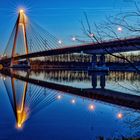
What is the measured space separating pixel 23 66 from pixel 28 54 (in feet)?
135

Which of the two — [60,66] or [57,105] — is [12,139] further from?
[60,66]

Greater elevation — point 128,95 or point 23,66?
point 128,95

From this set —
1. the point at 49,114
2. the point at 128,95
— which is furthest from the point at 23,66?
the point at 49,114

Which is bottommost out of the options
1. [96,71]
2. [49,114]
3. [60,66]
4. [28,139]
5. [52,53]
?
[60,66]

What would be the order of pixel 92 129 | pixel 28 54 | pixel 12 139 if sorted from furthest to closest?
pixel 28 54 < pixel 92 129 < pixel 12 139

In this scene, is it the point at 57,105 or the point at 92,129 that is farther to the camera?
the point at 57,105

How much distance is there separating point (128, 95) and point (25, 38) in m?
53.9

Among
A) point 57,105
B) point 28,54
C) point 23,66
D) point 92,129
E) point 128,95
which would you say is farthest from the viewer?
point 23,66

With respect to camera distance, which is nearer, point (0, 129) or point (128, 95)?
point (0, 129)

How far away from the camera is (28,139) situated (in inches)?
535

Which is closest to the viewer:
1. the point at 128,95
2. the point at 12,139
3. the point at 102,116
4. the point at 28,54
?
the point at 12,139

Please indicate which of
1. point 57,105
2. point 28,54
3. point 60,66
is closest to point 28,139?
point 57,105

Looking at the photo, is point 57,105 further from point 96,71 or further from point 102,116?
point 96,71

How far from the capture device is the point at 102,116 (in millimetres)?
19969
